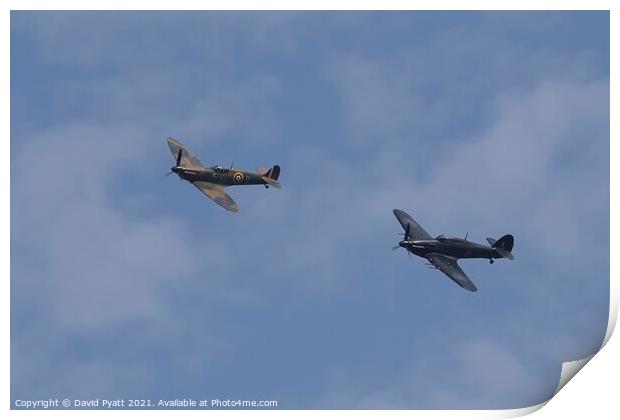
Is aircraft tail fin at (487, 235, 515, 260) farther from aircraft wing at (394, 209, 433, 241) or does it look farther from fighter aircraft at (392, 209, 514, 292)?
aircraft wing at (394, 209, 433, 241)

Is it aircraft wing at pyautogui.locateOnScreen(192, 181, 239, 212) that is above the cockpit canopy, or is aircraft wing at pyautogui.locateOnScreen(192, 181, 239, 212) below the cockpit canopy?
above

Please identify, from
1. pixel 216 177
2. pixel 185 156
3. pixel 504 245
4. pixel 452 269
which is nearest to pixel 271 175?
pixel 216 177

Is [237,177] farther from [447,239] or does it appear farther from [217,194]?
[447,239]

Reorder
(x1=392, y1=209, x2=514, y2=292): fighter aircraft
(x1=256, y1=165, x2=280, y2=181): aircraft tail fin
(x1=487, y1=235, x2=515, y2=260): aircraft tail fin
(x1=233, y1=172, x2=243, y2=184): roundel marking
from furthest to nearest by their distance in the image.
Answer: (x1=233, y1=172, x2=243, y2=184): roundel marking, (x1=256, y1=165, x2=280, y2=181): aircraft tail fin, (x1=392, y1=209, x2=514, y2=292): fighter aircraft, (x1=487, y1=235, x2=515, y2=260): aircraft tail fin

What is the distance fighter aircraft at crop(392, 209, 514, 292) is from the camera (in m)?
63.0

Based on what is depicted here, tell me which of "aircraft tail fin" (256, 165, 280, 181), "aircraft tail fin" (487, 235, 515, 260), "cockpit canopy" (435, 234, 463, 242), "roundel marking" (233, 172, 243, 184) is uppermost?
"roundel marking" (233, 172, 243, 184)

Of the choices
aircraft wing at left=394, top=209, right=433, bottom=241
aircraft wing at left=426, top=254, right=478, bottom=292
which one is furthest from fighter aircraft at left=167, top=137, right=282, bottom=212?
aircraft wing at left=426, top=254, right=478, bottom=292

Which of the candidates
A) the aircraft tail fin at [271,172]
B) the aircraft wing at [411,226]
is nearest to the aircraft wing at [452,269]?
the aircraft wing at [411,226]

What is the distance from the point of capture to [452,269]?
214 ft

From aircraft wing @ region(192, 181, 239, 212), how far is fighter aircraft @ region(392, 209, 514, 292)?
884cm

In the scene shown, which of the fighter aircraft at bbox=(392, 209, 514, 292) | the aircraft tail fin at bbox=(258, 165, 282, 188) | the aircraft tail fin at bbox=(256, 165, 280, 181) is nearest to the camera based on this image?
the fighter aircraft at bbox=(392, 209, 514, 292)
